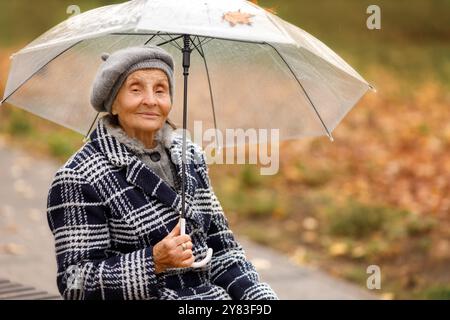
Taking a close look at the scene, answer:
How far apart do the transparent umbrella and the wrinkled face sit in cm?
13

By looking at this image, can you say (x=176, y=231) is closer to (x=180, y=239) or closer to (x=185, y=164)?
(x=180, y=239)

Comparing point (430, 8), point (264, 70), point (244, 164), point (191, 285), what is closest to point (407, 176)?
point (244, 164)

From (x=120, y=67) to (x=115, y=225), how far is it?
55cm

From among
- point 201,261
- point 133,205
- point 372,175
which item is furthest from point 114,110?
point 372,175

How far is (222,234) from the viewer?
3.45 metres

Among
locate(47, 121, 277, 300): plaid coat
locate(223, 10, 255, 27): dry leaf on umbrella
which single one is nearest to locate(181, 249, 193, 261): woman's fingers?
locate(47, 121, 277, 300): plaid coat

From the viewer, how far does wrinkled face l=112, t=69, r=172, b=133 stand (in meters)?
3.17

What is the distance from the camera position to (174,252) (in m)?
2.99

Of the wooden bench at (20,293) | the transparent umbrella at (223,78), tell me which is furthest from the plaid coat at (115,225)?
the wooden bench at (20,293)

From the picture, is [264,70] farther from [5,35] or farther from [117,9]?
[5,35]

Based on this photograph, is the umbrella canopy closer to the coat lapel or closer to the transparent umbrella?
the transparent umbrella

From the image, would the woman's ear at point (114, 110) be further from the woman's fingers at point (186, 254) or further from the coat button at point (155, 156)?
the woman's fingers at point (186, 254)

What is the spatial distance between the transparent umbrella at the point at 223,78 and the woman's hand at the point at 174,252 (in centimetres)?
37
